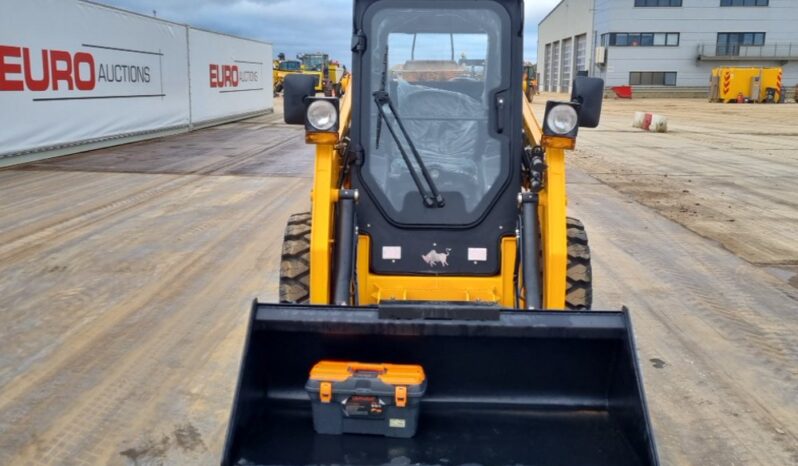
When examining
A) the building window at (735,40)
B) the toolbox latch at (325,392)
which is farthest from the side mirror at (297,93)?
the building window at (735,40)

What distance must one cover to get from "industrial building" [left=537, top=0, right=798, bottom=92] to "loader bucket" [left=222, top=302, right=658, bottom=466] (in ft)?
182

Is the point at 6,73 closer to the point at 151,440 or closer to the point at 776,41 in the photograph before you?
the point at 151,440

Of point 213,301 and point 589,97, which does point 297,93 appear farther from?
point 213,301

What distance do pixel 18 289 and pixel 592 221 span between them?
6.78m

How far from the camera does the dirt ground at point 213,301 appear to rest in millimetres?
4094

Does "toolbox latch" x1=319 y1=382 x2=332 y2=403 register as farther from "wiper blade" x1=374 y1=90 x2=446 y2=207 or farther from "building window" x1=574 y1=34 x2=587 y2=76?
"building window" x1=574 y1=34 x2=587 y2=76

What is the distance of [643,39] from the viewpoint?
55.0 meters

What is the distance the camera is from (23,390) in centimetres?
450

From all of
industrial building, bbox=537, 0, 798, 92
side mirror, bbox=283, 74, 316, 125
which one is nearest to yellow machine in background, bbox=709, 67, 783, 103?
industrial building, bbox=537, 0, 798, 92

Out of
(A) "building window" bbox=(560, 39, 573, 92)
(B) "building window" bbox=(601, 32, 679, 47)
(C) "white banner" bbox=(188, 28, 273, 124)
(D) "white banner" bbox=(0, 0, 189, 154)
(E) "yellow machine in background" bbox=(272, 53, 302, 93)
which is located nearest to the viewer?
(D) "white banner" bbox=(0, 0, 189, 154)

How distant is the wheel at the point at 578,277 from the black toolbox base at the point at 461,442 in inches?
41.0

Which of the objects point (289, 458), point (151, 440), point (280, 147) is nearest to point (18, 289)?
point (151, 440)

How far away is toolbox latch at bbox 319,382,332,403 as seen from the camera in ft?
10.4

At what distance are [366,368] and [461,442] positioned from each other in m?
0.51
